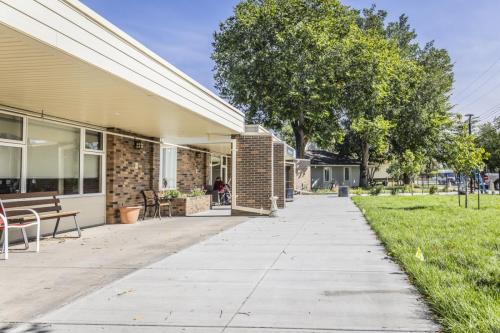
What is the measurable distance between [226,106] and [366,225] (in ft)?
16.4

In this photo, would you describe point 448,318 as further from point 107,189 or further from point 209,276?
point 107,189

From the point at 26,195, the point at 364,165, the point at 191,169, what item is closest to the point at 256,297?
the point at 26,195

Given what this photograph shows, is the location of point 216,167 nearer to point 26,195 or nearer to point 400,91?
point 26,195

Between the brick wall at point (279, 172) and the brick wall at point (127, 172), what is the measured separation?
547 cm

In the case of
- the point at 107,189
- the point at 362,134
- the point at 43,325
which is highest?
the point at 362,134

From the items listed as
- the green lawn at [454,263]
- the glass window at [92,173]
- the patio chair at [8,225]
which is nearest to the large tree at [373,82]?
the green lawn at [454,263]

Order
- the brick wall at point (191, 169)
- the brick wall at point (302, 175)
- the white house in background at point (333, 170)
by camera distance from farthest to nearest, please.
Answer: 1. the white house in background at point (333, 170)
2. the brick wall at point (302, 175)
3. the brick wall at point (191, 169)

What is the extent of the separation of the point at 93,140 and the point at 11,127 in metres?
3.16

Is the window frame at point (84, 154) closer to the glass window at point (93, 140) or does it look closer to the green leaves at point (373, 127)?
the glass window at point (93, 140)

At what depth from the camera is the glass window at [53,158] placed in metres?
10.3

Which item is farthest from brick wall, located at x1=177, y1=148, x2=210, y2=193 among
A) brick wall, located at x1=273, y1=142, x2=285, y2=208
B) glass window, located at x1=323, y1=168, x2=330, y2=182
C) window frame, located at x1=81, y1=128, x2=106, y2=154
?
glass window, located at x1=323, y1=168, x2=330, y2=182

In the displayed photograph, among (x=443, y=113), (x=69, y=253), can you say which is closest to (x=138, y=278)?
(x=69, y=253)

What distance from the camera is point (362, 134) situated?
44438mm

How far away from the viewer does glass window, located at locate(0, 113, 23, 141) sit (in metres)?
9.36
